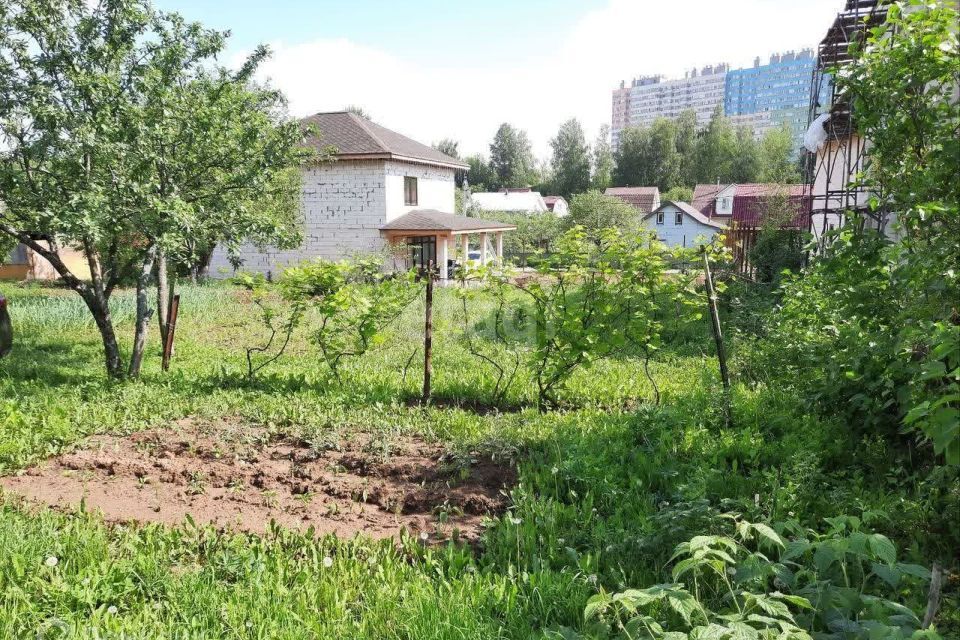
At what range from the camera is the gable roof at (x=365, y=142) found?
74.9 ft

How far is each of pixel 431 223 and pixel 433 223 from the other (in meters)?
0.09

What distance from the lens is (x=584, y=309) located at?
6664mm

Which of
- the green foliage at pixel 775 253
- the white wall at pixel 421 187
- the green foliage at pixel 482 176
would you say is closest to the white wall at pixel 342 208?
the white wall at pixel 421 187

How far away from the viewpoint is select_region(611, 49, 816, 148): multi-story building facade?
132625 millimetres

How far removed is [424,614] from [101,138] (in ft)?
21.0

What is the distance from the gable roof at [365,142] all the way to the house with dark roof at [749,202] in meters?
12.1

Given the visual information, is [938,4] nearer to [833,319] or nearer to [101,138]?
[833,319]

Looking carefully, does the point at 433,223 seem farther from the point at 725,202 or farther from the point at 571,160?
the point at 571,160

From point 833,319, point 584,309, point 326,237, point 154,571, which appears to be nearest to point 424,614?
point 154,571

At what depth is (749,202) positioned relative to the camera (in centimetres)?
3422

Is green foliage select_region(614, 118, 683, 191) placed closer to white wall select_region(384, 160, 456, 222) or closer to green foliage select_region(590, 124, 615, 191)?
green foliage select_region(590, 124, 615, 191)

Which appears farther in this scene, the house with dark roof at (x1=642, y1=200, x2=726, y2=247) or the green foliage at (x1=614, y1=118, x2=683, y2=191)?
the green foliage at (x1=614, y1=118, x2=683, y2=191)

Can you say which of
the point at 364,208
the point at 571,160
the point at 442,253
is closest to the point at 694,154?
the point at 571,160

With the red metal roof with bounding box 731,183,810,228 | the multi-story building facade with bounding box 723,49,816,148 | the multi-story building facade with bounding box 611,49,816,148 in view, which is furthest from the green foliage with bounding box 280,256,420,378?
the multi-story building facade with bounding box 723,49,816,148
